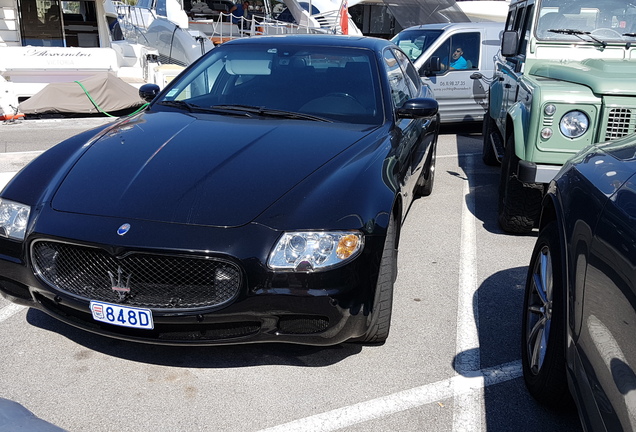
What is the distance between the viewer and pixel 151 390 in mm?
2887

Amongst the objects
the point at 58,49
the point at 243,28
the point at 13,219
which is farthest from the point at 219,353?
the point at 243,28

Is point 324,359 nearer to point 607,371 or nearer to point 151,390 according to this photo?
point 151,390

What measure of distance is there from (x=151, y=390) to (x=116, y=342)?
52 cm

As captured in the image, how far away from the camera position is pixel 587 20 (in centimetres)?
588

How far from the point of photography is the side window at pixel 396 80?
443cm

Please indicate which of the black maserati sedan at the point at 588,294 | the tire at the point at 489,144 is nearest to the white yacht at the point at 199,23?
the tire at the point at 489,144

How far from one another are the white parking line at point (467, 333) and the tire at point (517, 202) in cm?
35

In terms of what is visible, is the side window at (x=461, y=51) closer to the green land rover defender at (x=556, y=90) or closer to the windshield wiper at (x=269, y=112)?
the green land rover defender at (x=556, y=90)

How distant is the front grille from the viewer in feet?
9.00

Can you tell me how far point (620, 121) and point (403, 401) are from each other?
2.77m

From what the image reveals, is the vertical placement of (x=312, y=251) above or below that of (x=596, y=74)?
below

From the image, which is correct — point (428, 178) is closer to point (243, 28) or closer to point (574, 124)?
point (574, 124)

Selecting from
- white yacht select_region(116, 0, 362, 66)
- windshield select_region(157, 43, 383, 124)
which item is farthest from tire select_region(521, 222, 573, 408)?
white yacht select_region(116, 0, 362, 66)

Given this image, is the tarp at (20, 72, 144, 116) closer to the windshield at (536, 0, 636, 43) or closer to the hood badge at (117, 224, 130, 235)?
the windshield at (536, 0, 636, 43)
